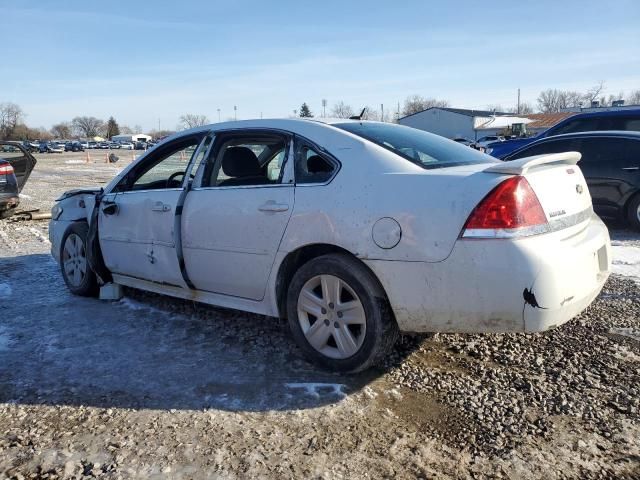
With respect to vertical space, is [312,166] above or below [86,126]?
below

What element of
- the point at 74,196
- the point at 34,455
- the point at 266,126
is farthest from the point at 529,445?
the point at 74,196

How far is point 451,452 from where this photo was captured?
2600 mm

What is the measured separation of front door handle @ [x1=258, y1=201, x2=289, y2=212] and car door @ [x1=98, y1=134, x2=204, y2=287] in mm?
909

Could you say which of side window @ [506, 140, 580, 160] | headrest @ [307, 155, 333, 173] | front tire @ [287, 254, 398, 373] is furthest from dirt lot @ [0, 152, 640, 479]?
side window @ [506, 140, 580, 160]

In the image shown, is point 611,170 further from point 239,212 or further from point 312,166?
point 239,212

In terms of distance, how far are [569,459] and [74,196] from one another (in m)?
4.84

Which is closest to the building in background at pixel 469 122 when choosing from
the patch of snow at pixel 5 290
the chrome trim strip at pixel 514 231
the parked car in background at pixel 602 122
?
the parked car in background at pixel 602 122

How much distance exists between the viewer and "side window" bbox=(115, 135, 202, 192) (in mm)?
4497

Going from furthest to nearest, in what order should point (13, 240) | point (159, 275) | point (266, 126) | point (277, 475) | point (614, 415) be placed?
point (13, 240)
point (159, 275)
point (266, 126)
point (614, 415)
point (277, 475)

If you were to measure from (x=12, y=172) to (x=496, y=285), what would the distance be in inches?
362

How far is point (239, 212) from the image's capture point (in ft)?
12.3

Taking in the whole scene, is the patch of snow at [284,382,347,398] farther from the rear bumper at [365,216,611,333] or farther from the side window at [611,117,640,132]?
the side window at [611,117,640,132]

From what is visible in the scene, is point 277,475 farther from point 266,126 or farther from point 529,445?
point 266,126

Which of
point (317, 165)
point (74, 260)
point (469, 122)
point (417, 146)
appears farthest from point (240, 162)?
point (469, 122)
